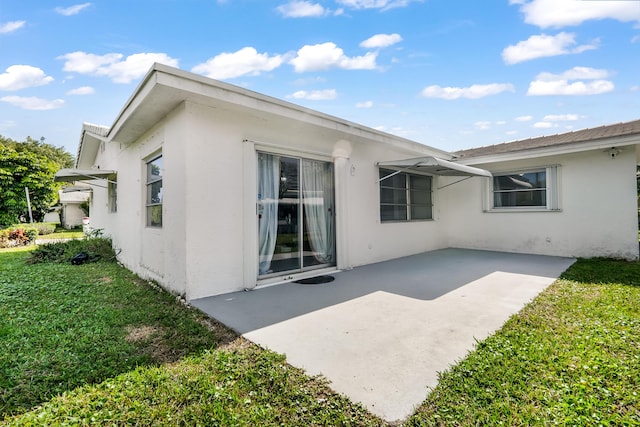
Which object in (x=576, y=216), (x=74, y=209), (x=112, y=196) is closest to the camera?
(x=576, y=216)

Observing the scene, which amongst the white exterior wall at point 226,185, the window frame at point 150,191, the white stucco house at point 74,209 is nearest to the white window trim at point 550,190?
the white exterior wall at point 226,185

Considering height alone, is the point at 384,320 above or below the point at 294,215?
below

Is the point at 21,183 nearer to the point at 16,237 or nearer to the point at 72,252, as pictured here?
the point at 16,237

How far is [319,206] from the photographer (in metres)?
6.06

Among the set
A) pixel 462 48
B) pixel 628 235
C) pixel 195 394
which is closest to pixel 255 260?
pixel 195 394

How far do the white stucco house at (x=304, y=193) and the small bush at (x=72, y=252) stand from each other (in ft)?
1.94

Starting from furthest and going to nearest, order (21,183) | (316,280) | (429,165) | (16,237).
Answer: (21,183)
(16,237)
(429,165)
(316,280)

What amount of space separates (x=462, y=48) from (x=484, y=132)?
258 inches

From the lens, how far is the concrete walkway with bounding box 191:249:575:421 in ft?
7.33

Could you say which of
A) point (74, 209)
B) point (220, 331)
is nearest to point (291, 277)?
point (220, 331)

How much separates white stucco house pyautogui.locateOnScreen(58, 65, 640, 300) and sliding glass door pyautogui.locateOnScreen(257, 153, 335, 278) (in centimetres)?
2

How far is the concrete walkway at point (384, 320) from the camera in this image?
7.33 feet

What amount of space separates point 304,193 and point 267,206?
868mm

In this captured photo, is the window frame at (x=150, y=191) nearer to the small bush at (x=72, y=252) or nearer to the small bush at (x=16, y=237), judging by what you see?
the small bush at (x=72, y=252)
